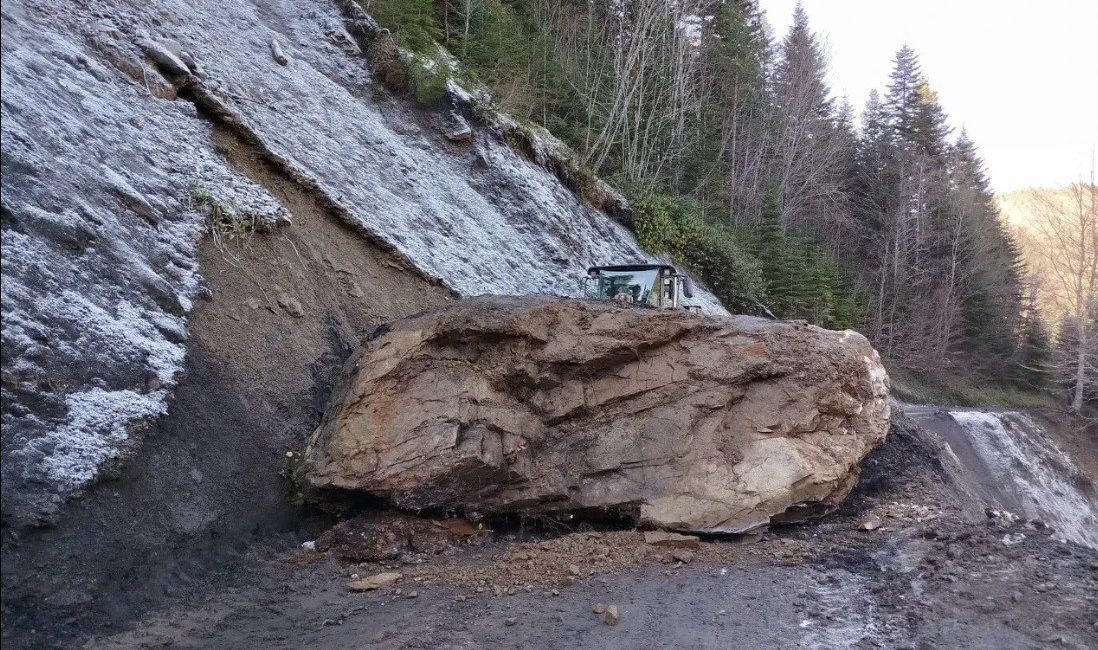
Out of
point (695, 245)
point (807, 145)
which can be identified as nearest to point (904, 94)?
point (807, 145)

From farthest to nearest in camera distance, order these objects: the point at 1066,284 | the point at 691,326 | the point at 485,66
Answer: the point at 1066,284 < the point at 485,66 < the point at 691,326

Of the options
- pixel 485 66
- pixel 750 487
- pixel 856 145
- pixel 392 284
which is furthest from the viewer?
pixel 856 145

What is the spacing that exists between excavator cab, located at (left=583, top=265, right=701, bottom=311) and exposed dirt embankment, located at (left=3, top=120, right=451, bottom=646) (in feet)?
8.90

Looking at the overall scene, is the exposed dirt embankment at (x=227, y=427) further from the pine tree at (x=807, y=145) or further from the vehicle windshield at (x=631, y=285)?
the pine tree at (x=807, y=145)

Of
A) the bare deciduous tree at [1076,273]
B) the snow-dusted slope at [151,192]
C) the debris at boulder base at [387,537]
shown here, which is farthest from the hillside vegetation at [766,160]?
the debris at boulder base at [387,537]

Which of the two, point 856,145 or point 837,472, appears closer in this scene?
point 837,472

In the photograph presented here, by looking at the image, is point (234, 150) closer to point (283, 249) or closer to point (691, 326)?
point (283, 249)

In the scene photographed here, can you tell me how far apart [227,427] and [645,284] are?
5833mm

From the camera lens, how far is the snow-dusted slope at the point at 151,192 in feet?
13.8

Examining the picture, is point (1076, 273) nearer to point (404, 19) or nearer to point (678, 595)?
point (404, 19)

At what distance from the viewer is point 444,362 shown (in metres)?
6.12

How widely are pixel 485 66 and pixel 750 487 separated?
36.2ft

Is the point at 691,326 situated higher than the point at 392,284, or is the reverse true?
the point at 392,284

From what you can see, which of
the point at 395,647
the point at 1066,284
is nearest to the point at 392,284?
the point at 395,647
